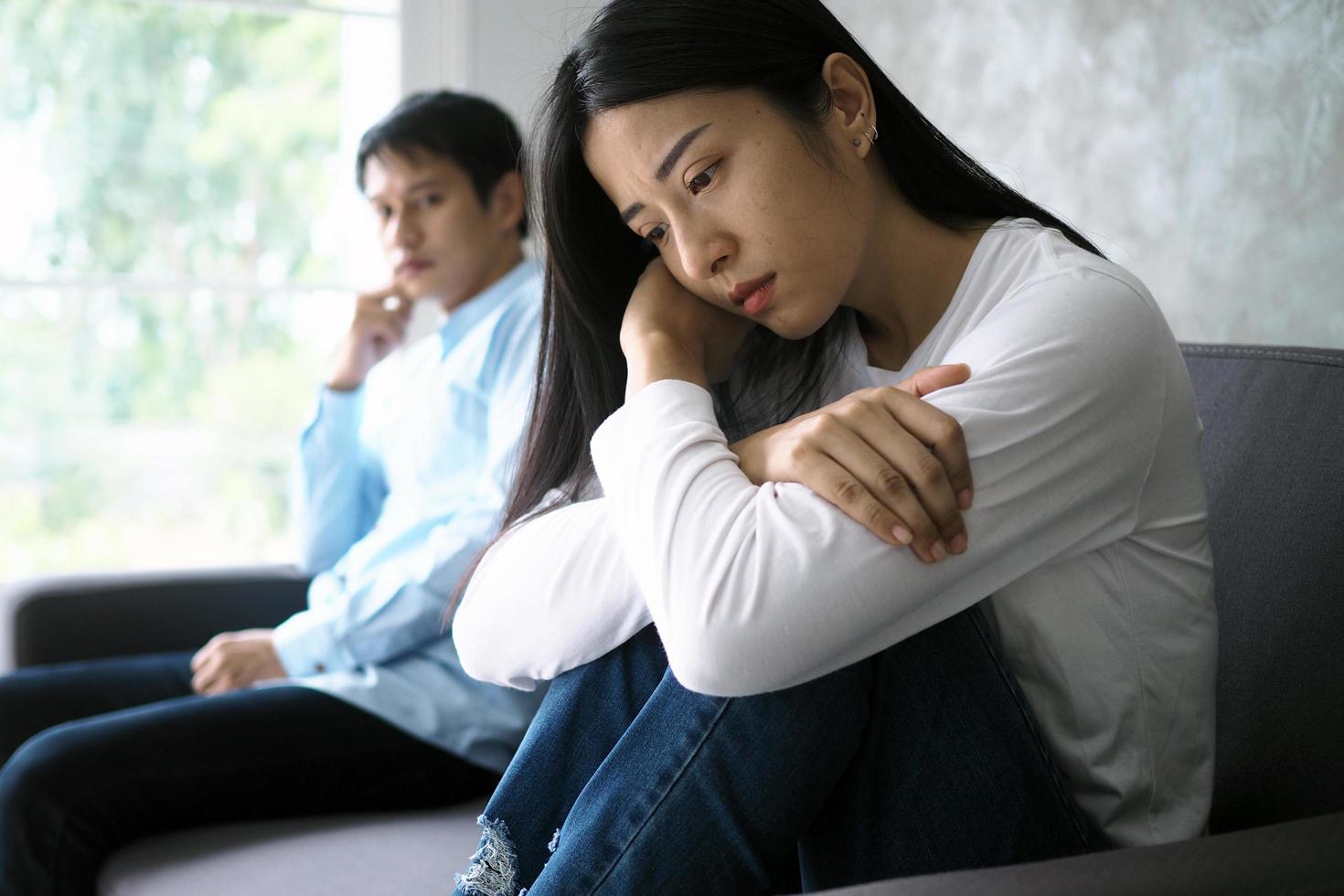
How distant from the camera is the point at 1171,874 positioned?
31.0 inches

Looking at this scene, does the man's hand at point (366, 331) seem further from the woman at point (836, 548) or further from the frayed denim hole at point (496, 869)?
the frayed denim hole at point (496, 869)

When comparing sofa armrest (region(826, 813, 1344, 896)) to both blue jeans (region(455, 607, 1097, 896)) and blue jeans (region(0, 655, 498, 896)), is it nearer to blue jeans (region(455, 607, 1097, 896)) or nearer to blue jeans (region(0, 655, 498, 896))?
blue jeans (region(455, 607, 1097, 896))

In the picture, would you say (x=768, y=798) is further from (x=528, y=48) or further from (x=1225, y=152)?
(x=528, y=48)

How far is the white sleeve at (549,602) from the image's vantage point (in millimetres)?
1093

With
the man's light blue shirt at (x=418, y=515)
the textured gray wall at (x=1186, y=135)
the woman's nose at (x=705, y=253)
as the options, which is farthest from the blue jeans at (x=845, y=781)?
the textured gray wall at (x=1186, y=135)

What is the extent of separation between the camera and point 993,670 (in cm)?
99

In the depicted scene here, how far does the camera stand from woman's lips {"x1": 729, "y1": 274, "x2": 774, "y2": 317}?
3.84ft

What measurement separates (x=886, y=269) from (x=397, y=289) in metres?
1.23

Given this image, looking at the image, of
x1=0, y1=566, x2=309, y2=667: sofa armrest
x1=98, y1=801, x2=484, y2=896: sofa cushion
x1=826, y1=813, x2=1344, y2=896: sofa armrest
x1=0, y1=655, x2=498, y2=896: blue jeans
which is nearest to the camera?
x1=826, y1=813, x2=1344, y2=896: sofa armrest

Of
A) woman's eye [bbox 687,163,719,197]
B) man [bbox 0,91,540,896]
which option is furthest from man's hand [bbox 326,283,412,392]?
woman's eye [bbox 687,163,719,197]

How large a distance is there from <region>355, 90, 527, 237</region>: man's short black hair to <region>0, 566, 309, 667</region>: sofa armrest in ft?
2.40

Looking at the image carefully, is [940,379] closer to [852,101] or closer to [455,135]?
[852,101]

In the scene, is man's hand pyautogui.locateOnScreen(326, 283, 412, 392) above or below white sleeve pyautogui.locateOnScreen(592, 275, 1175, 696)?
below

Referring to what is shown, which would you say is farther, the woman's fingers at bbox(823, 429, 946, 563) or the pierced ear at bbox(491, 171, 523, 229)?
the pierced ear at bbox(491, 171, 523, 229)
